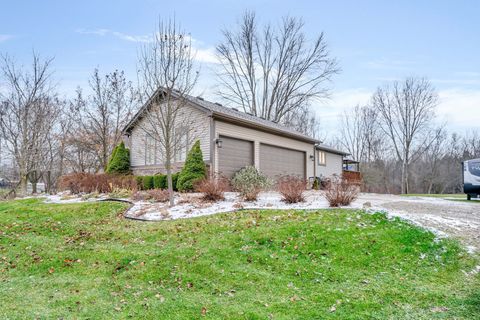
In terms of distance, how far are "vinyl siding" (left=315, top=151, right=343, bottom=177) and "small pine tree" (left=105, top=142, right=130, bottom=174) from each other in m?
12.0

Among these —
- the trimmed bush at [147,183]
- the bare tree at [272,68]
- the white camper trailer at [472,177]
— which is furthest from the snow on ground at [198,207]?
the bare tree at [272,68]

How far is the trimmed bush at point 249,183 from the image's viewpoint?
29.3 feet

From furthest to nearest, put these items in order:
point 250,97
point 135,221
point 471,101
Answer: point 250,97
point 471,101
point 135,221

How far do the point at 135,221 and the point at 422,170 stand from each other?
35.2m

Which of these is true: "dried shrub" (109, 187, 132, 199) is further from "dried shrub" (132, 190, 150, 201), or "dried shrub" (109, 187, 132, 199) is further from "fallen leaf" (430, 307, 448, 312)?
"fallen leaf" (430, 307, 448, 312)

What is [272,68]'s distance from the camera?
96.2 ft

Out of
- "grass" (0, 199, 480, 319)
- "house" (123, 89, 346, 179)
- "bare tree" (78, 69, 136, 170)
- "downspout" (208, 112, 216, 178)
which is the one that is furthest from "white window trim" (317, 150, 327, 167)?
"grass" (0, 199, 480, 319)

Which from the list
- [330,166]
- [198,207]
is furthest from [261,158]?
[330,166]

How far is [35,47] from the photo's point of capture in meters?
17.3

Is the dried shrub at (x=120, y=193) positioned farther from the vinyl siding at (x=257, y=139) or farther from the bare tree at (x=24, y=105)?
the bare tree at (x=24, y=105)

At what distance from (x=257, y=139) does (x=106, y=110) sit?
37.9 feet

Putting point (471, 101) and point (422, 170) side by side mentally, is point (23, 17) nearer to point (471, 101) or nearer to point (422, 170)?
point (471, 101)

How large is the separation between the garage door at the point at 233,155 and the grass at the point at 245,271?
6.50 metres

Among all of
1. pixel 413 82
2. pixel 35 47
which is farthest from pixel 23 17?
pixel 413 82
